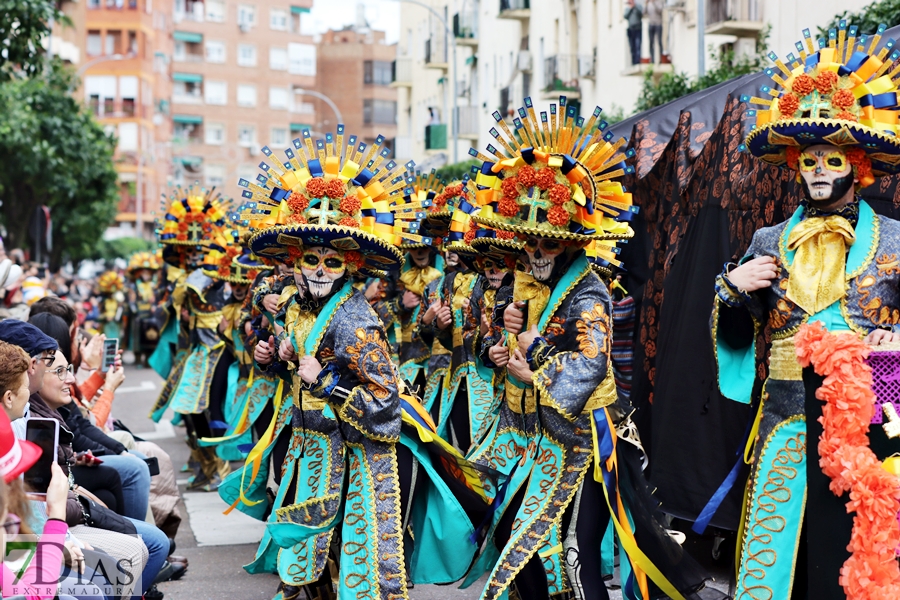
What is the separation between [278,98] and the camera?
86750mm

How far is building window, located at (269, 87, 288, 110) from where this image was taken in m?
86.2

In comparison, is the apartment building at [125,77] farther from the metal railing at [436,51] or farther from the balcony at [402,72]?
the metal railing at [436,51]

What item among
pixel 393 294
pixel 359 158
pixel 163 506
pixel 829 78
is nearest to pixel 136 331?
pixel 393 294

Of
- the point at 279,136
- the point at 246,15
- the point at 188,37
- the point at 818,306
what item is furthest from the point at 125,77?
the point at 818,306

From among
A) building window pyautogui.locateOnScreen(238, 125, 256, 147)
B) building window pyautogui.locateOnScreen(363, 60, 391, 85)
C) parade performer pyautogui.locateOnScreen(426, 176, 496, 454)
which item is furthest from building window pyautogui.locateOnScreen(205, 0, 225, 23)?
parade performer pyautogui.locateOnScreen(426, 176, 496, 454)

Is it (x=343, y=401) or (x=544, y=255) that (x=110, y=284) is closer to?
(x=343, y=401)

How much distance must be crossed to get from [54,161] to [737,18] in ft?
56.2

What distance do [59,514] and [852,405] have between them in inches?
108

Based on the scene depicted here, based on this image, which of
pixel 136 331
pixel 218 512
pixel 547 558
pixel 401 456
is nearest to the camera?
pixel 547 558

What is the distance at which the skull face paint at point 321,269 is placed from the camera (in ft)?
18.3

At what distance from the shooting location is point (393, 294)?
32.7 ft

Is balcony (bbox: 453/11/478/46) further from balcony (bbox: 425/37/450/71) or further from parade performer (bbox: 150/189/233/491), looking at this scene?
parade performer (bbox: 150/189/233/491)

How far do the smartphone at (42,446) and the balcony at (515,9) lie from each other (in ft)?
97.4

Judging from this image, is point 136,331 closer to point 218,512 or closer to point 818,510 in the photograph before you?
point 218,512
